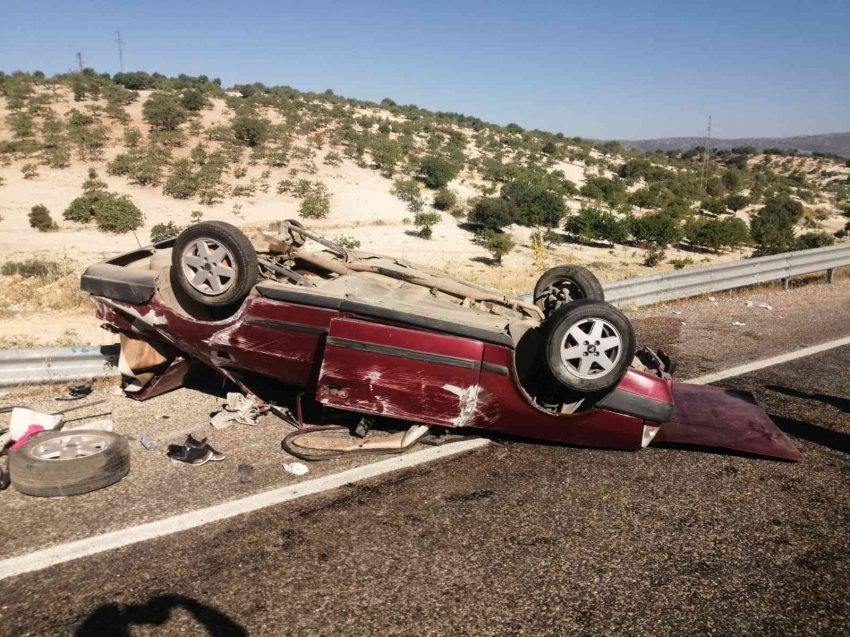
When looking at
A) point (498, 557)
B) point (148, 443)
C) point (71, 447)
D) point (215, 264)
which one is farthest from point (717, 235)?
point (71, 447)

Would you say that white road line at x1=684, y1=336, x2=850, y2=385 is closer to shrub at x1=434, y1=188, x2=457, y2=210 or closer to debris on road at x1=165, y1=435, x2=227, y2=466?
debris on road at x1=165, y1=435, x2=227, y2=466

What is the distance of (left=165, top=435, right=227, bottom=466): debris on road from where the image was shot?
437 centimetres

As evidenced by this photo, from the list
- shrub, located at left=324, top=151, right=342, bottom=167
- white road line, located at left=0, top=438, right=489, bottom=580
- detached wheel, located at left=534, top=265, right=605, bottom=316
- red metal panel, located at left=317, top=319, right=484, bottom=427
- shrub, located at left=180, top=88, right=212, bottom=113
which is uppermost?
shrub, located at left=180, top=88, right=212, bottom=113

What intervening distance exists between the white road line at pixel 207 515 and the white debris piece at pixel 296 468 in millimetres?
132

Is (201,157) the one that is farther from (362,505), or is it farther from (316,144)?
(362,505)

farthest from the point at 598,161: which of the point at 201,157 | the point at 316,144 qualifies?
the point at 201,157

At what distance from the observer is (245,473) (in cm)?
423

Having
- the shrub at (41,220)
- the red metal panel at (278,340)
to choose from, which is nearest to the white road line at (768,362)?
the red metal panel at (278,340)

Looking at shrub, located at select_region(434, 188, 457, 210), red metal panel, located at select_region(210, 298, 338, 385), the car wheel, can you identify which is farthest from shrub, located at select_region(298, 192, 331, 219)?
red metal panel, located at select_region(210, 298, 338, 385)

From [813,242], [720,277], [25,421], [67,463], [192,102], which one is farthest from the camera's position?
[192,102]

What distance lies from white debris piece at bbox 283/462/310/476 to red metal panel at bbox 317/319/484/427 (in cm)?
51

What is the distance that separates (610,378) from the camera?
4.07 metres

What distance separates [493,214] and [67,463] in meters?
17.3

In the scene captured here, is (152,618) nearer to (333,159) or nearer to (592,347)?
(592,347)
